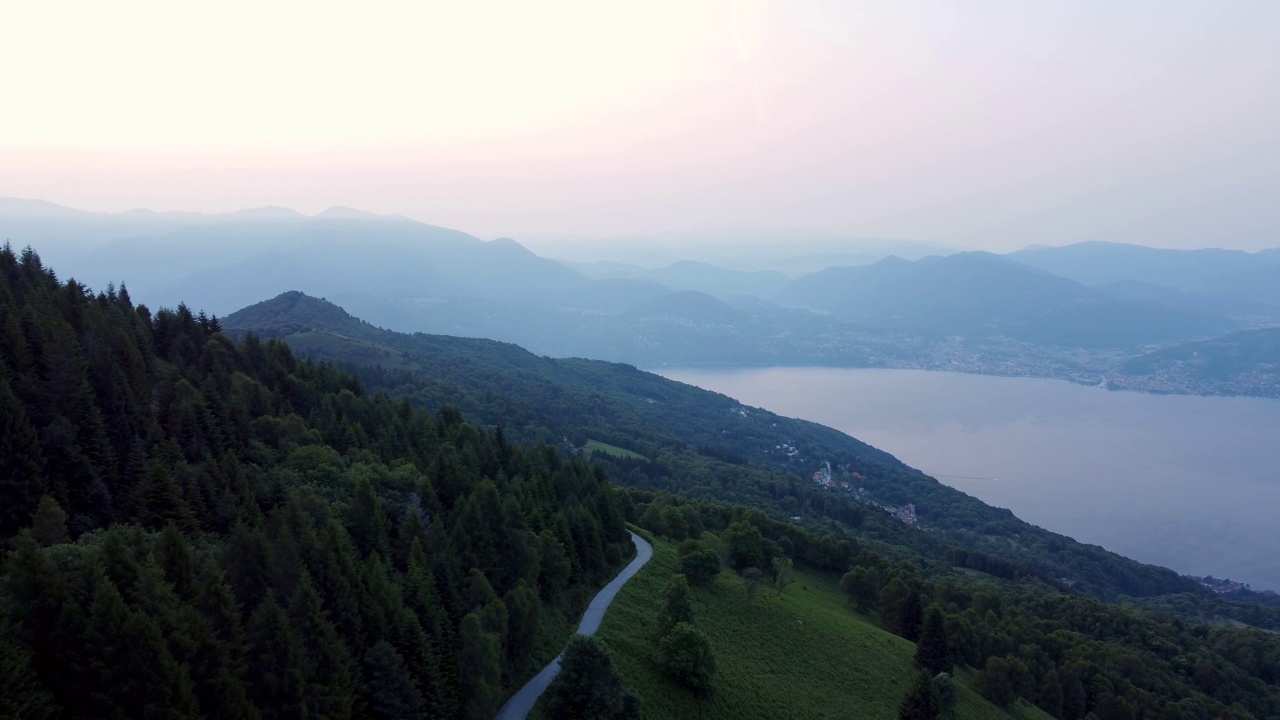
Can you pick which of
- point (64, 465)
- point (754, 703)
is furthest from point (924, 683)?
point (64, 465)

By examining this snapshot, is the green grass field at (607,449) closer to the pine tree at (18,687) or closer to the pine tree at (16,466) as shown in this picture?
the pine tree at (16,466)

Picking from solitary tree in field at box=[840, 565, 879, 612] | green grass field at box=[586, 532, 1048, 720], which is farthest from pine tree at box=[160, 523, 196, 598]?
solitary tree in field at box=[840, 565, 879, 612]

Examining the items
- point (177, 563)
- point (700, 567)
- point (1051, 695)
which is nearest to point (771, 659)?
point (700, 567)

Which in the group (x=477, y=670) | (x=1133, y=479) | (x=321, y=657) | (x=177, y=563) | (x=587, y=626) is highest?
(x=177, y=563)

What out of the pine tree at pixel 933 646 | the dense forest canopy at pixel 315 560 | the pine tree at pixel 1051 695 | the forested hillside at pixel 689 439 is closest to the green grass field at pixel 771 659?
the pine tree at pixel 933 646

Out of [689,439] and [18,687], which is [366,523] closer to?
[18,687]
